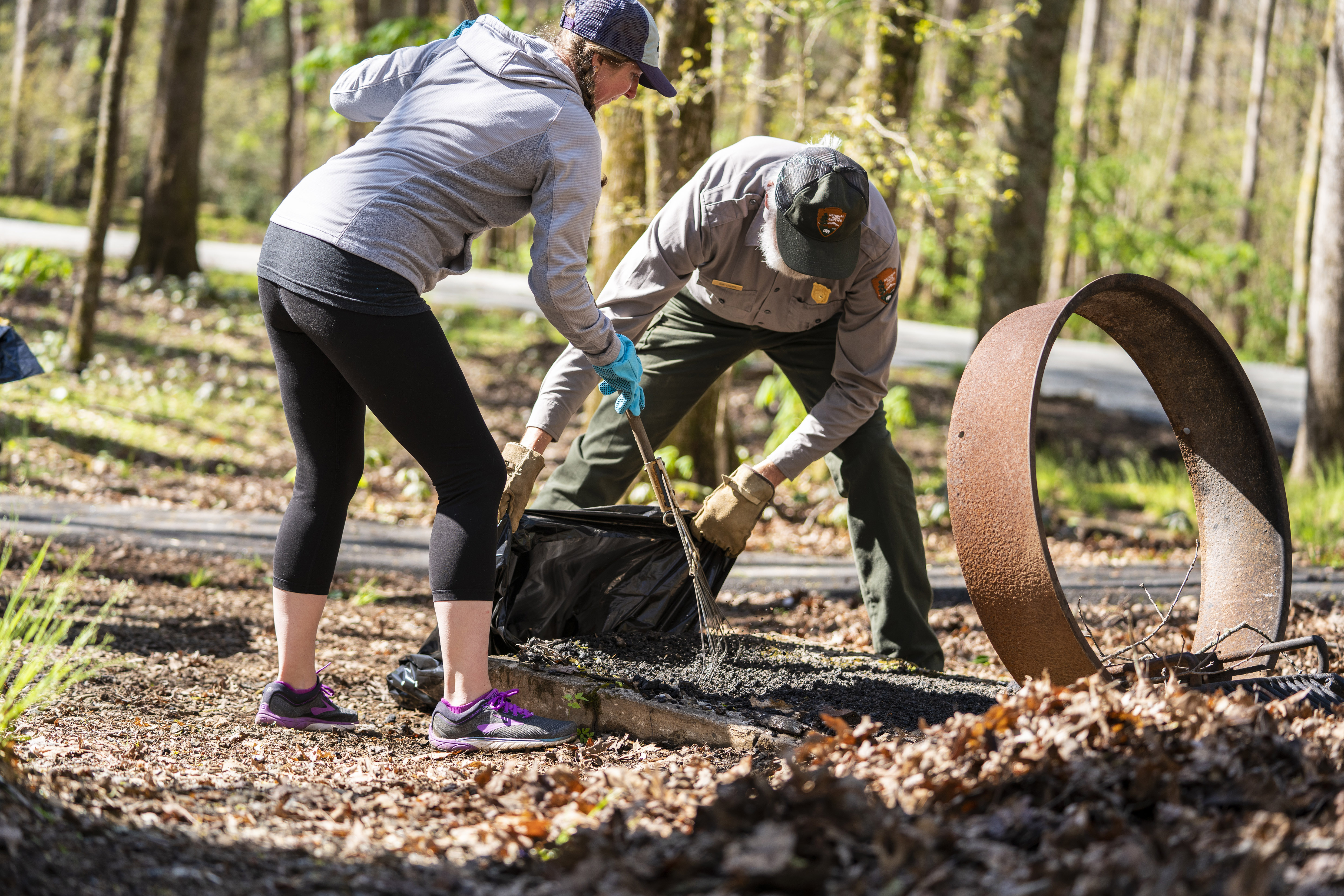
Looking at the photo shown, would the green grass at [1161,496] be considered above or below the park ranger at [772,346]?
below

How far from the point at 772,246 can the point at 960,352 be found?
10.5 m

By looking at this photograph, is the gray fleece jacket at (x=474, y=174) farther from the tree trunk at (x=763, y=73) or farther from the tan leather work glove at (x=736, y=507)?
the tree trunk at (x=763, y=73)

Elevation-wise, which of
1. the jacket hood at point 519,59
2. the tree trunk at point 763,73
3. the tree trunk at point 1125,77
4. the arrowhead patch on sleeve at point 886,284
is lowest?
the arrowhead patch on sleeve at point 886,284

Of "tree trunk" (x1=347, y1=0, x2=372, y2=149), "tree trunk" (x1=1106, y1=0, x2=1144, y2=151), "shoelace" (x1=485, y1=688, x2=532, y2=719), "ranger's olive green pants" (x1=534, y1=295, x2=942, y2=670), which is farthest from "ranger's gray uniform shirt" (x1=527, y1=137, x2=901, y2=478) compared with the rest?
"tree trunk" (x1=1106, y1=0, x2=1144, y2=151)

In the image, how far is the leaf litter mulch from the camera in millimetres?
1634

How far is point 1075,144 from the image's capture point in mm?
16422

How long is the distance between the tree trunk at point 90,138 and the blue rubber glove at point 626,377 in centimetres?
2531

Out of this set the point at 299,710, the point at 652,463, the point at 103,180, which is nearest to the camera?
the point at 299,710

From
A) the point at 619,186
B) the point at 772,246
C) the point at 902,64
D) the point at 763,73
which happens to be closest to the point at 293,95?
the point at 763,73

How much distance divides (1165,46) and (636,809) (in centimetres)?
3486

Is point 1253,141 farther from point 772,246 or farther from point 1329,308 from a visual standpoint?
point 772,246

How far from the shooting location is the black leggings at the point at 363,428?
2.45 metres

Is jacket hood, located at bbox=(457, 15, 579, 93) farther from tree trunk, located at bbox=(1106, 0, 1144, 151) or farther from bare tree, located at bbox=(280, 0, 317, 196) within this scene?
tree trunk, located at bbox=(1106, 0, 1144, 151)

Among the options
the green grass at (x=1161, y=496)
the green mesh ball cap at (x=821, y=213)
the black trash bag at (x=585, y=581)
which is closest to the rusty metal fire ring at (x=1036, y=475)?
the green mesh ball cap at (x=821, y=213)
